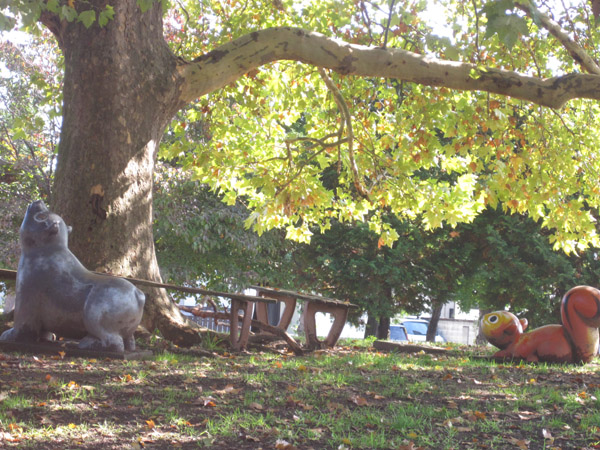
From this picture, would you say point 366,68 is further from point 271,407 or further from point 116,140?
point 271,407

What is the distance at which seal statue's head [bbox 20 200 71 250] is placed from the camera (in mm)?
6105

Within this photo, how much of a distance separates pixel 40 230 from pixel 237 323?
2858 millimetres

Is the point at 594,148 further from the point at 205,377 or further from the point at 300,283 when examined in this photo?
the point at 300,283

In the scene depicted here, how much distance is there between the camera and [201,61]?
7.94 m

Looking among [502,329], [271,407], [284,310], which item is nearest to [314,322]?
[284,310]

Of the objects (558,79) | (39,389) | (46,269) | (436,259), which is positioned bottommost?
(39,389)

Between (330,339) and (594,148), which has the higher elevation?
(594,148)

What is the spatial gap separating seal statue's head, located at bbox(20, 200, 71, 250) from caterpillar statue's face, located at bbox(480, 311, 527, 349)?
6212 mm

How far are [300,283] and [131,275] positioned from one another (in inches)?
510

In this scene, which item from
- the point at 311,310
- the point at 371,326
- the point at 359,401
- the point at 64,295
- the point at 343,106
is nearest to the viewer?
the point at 359,401

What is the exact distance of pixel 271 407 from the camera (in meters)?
4.49

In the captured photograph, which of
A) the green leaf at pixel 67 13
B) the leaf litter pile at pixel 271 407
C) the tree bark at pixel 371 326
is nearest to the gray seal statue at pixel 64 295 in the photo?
the leaf litter pile at pixel 271 407

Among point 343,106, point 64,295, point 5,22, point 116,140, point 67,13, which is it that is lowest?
point 64,295

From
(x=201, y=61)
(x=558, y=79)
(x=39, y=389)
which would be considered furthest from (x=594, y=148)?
(x=39, y=389)
